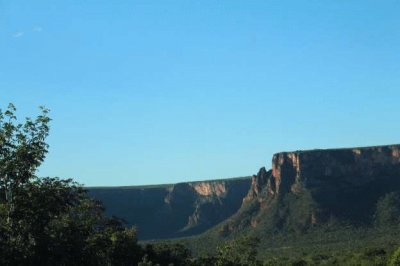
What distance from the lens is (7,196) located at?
24469 millimetres

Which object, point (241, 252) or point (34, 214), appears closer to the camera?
point (34, 214)

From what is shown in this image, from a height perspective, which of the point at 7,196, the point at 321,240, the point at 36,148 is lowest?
the point at 321,240

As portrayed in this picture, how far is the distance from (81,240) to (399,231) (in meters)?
170

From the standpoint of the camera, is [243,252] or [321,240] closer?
[243,252]

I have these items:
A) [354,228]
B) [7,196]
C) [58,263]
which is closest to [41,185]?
[7,196]

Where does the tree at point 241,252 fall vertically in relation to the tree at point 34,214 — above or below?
below

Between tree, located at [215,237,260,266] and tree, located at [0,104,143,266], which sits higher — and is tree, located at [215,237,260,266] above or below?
below

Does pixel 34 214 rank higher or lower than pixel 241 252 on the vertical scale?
higher

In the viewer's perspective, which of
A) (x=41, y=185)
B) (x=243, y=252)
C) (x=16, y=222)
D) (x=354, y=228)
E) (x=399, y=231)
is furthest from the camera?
(x=354, y=228)

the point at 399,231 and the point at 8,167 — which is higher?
the point at 8,167

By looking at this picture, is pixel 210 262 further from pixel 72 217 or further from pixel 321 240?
pixel 321 240

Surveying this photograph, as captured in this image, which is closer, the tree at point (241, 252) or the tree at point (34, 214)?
the tree at point (34, 214)

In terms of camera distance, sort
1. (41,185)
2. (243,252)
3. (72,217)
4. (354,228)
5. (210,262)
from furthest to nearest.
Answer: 1. (354,228)
2. (243,252)
3. (210,262)
4. (72,217)
5. (41,185)

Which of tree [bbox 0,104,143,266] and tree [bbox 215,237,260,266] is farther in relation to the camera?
tree [bbox 215,237,260,266]
